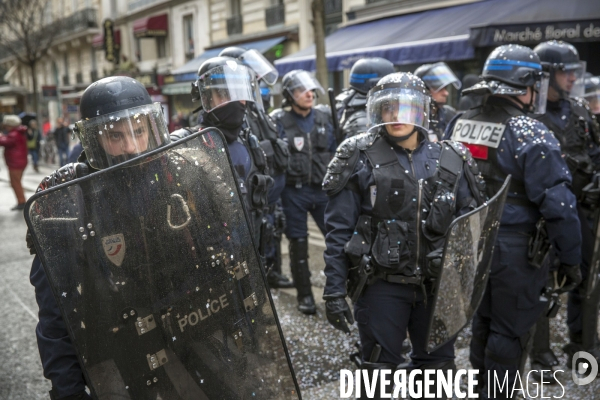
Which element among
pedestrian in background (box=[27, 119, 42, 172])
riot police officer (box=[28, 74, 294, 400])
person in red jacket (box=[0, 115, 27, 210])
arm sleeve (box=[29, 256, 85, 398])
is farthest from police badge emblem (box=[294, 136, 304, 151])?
pedestrian in background (box=[27, 119, 42, 172])

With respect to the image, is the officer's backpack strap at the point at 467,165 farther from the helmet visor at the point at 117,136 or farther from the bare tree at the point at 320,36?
the bare tree at the point at 320,36

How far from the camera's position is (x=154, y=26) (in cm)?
2484

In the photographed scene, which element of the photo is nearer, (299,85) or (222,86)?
(222,86)

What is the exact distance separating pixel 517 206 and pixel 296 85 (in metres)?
2.54

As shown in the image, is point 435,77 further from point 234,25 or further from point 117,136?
point 234,25

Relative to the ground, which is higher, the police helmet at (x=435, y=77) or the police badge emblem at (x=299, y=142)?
the police helmet at (x=435, y=77)

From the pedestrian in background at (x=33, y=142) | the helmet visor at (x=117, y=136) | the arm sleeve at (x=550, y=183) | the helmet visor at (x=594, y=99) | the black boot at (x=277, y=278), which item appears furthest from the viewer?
the pedestrian in background at (x=33, y=142)

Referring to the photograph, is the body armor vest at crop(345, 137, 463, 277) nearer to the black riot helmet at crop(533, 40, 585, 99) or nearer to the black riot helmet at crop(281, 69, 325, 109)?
the black riot helmet at crop(533, 40, 585, 99)

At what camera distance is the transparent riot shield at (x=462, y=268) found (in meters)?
2.46

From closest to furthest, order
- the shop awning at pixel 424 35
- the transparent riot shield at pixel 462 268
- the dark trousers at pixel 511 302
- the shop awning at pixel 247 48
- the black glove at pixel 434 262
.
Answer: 1. the transparent riot shield at pixel 462 268
2. the black glove at pixel 434 262
3. the dark trousers at pixel 511 302
4. the shop awning at pixel 424 35
5. the shop awning at pixel 247 48

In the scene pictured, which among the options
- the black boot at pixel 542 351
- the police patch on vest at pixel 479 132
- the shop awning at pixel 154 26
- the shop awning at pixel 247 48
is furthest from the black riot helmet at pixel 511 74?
the shop awning at pixel 154 26

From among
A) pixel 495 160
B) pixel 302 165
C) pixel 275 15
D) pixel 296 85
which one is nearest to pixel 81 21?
pixel 275 15

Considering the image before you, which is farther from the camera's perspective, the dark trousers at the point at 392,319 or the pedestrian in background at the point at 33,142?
the pedestrian in background at the point at 33,142

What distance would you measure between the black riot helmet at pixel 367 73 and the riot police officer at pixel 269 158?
77cm
